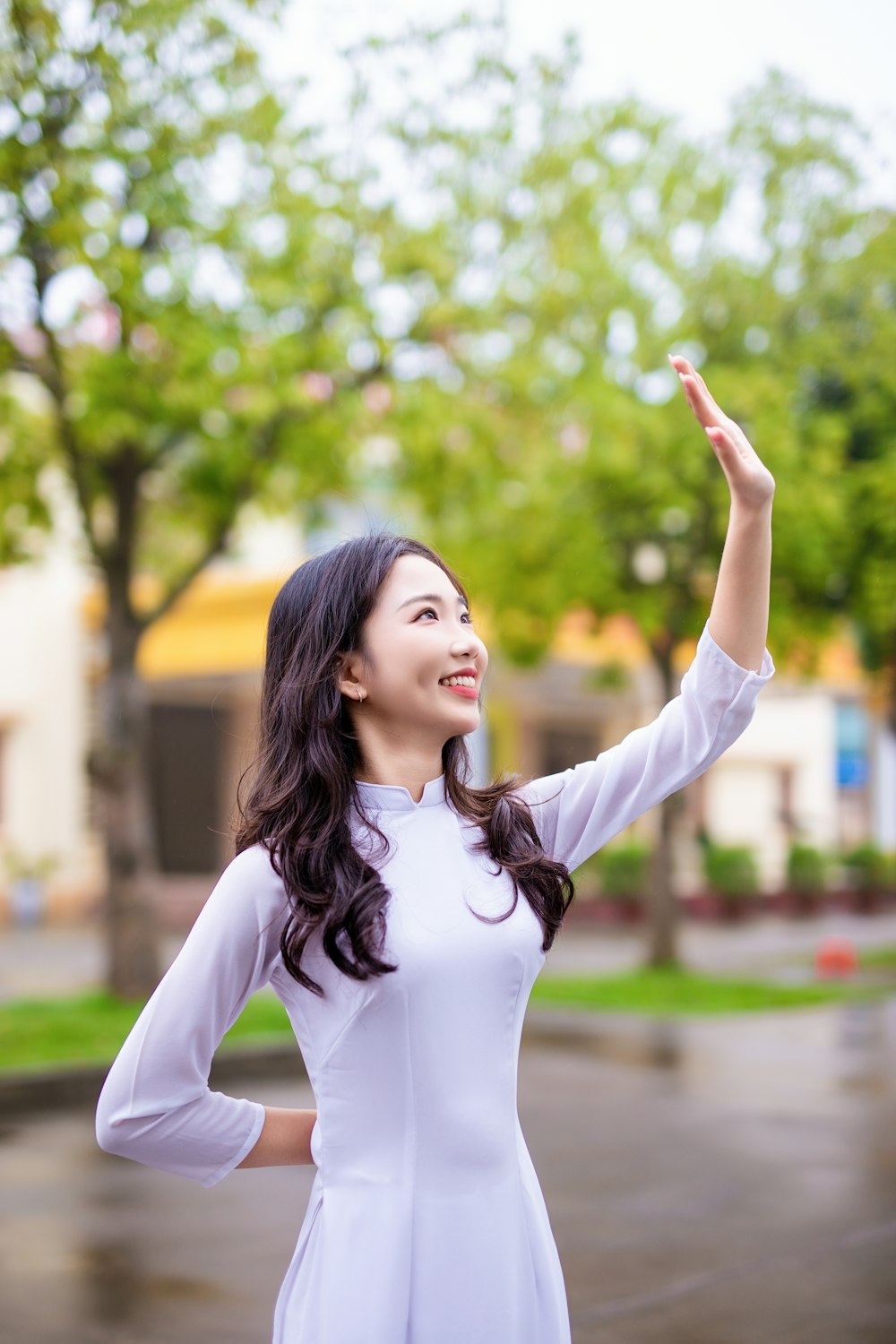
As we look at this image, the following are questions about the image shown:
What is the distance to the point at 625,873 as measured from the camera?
23562 mm

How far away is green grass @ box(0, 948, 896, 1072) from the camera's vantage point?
9.84m

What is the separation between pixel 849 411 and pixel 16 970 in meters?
10.6

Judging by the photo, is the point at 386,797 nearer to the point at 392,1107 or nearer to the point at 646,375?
the point at 392,1107

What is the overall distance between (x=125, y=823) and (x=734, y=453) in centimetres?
996

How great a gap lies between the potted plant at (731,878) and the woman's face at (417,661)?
23237 mm

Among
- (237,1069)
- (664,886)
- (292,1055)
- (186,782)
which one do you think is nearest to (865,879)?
(186,782)

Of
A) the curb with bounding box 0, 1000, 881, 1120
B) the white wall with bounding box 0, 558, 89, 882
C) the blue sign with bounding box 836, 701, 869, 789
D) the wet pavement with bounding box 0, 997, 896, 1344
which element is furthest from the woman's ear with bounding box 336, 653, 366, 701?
the blue sign with bounding box 836, 701, 869, 789

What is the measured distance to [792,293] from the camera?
14.1 metres

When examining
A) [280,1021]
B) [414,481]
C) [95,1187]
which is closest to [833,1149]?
[95,1187]

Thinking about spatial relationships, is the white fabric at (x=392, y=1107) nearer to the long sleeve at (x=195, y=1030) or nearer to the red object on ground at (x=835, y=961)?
the long sleeve at (x=195, y=1030)

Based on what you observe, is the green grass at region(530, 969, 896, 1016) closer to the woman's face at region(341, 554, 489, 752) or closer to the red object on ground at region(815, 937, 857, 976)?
the red object on ground at region(815, 937, 857, 976)

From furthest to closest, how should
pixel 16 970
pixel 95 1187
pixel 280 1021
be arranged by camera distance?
pixel 16 970
pixel 280 1021
pixel 95 1187

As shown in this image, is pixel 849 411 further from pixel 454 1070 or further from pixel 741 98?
pixel 454 1070

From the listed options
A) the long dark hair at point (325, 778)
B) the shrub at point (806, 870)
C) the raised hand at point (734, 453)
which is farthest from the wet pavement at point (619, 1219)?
the shrub at point (806, 870)
